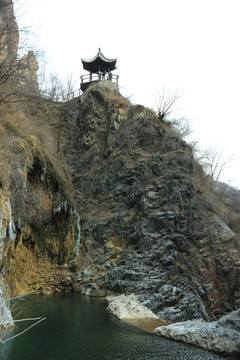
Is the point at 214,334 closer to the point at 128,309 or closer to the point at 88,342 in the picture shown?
the point at 88,342

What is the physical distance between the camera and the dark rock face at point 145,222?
54.7 feet

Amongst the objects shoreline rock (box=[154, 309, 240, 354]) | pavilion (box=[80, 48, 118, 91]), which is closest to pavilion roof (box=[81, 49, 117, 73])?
→ pavilion (box=[80, 48, 118, 91])

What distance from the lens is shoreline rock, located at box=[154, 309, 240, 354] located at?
25.0 feet

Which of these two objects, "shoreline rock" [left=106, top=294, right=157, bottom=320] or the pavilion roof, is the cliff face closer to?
"shoreline rock" [left=106, top=294, right=157, bottom=320]

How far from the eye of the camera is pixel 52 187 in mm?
18922

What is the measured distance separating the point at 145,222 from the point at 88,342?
1124 cm

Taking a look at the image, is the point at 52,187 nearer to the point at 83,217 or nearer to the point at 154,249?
the point at 83,217

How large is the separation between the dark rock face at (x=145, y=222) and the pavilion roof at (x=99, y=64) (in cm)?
1053

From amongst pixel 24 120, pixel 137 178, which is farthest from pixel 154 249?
pixel 24 120

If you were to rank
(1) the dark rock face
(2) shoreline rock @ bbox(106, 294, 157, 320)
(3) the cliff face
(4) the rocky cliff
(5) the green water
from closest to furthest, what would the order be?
(5) the green water, (2) shoreline rock @ bbox(106, 294, 157, 320), (3) the cliff face, (4) the rocky cliff, (1) the dark rock face

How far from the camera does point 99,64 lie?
119 ft

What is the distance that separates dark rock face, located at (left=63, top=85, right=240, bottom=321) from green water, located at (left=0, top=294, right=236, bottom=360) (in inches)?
183

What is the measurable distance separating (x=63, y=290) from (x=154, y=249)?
6062 mm

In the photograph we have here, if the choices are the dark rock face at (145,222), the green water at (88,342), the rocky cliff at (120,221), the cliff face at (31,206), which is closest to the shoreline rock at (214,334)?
the green water at (88,342)
